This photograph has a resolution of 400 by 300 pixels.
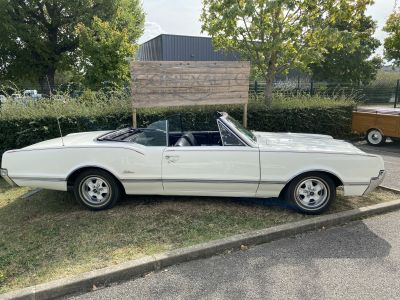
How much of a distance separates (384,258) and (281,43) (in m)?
6.41

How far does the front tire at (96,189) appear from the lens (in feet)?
13.9

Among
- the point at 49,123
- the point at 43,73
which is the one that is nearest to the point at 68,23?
A: the point at 43,73

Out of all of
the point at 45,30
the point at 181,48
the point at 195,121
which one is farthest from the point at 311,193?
the point at 45,30

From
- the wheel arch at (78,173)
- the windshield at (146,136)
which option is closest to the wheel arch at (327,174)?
the windshield at (146,136)

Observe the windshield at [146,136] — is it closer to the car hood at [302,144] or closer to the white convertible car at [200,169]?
the white convertible car at [200,169]

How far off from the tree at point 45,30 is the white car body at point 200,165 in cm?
2068

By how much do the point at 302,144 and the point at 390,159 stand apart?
449 cm

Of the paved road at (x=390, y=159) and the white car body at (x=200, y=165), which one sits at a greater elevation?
the white car body at (x=200, y=165)

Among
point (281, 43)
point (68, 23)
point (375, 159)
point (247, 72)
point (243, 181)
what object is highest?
point (68, 23)

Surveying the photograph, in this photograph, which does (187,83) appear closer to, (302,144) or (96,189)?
(302,144)

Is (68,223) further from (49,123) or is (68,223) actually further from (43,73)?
(43,73)

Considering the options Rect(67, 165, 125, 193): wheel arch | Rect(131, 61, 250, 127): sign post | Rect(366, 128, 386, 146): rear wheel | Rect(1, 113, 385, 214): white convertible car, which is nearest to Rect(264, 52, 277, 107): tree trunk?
Rect(131, 61, 250, 127): sign post

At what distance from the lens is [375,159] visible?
13.3ft

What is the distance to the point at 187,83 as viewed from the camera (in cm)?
629
